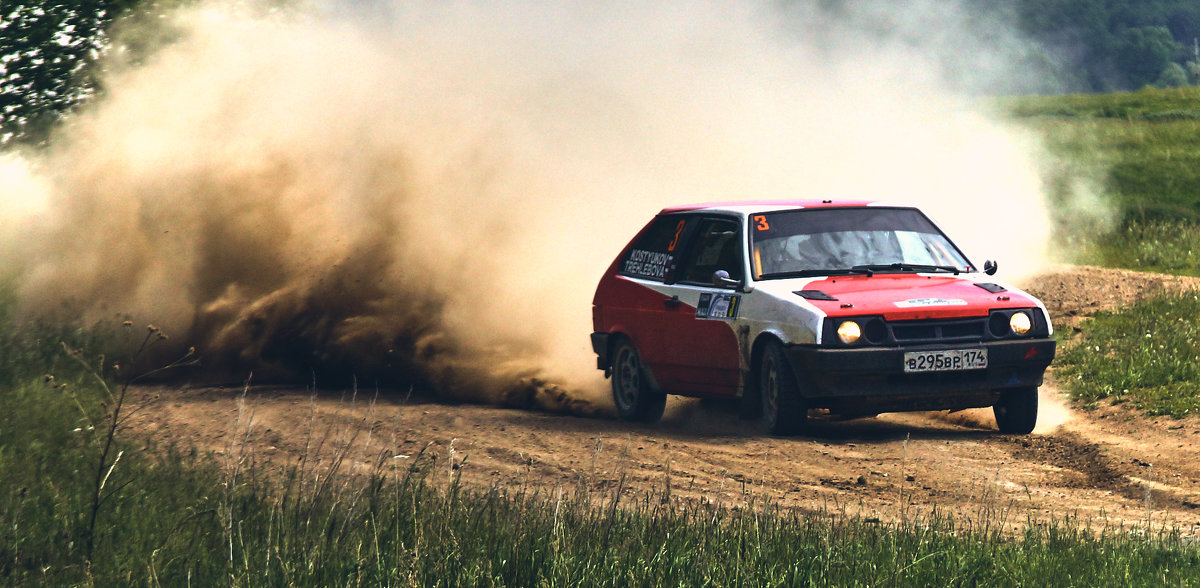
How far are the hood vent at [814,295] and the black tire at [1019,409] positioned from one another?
1.34 metres

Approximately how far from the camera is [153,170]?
53.8 feet

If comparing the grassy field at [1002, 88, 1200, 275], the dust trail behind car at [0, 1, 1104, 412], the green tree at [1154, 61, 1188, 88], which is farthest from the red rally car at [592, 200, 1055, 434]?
the green tree at [1154, 61, 1188, 88]

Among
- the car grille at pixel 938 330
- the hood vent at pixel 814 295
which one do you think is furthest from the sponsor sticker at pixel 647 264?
→ the car grille at pixel 938 330

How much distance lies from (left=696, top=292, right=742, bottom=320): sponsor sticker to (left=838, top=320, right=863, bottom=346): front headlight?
98 cm

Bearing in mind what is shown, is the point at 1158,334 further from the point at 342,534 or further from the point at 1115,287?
the point at 342,534

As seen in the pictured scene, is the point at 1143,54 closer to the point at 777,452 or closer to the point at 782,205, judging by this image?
the point at 782,205

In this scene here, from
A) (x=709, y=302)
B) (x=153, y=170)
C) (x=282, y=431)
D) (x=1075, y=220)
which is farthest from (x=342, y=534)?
(x=1075, y=220)

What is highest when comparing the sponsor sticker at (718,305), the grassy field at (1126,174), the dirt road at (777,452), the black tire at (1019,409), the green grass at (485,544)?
the grassy field at (1126,174)

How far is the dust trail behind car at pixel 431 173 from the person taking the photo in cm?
1332

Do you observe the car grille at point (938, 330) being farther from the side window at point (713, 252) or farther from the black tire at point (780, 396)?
the side window at point (713, 252)

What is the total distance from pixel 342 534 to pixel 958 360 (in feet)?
15.2

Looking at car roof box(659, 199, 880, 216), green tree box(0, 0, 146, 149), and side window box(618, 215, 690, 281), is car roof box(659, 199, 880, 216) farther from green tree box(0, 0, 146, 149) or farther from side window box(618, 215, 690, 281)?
green tree box(0, 0, 146, 149)

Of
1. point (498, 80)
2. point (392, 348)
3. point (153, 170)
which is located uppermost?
point (498, 80)

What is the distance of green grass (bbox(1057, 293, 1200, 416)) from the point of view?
11070 mm
